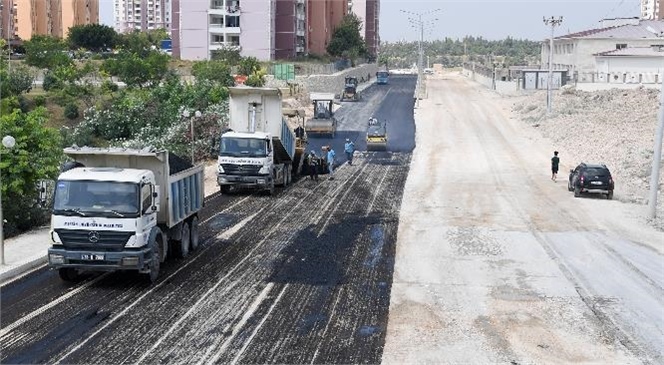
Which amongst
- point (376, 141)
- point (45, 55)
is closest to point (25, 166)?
point (376, 141)

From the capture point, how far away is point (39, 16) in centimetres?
14712

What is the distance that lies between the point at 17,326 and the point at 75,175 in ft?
12.5

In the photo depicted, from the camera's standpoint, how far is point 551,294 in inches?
706

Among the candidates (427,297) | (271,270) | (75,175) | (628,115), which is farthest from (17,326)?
Result: (628,115)

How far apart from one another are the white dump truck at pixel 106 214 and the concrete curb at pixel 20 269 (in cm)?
138

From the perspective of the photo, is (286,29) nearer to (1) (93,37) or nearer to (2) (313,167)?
(1) (93,37)

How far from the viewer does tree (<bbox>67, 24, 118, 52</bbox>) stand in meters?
112

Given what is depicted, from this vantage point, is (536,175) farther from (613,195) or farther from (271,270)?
(271,270)

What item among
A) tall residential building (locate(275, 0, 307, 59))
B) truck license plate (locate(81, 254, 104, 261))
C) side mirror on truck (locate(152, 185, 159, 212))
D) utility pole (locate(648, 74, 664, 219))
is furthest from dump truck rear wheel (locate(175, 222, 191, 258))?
tall residential building (locate(275, 0, 307, 59))

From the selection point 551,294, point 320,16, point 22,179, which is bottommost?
point 551,294

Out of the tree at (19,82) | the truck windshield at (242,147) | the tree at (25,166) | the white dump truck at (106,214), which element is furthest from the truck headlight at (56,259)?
the tree at (19,82)

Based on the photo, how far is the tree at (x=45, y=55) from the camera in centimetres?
7844

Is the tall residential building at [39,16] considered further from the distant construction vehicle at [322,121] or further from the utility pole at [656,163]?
the utility pole at [656,163]

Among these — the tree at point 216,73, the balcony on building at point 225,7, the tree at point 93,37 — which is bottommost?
the tree at point 216,73
